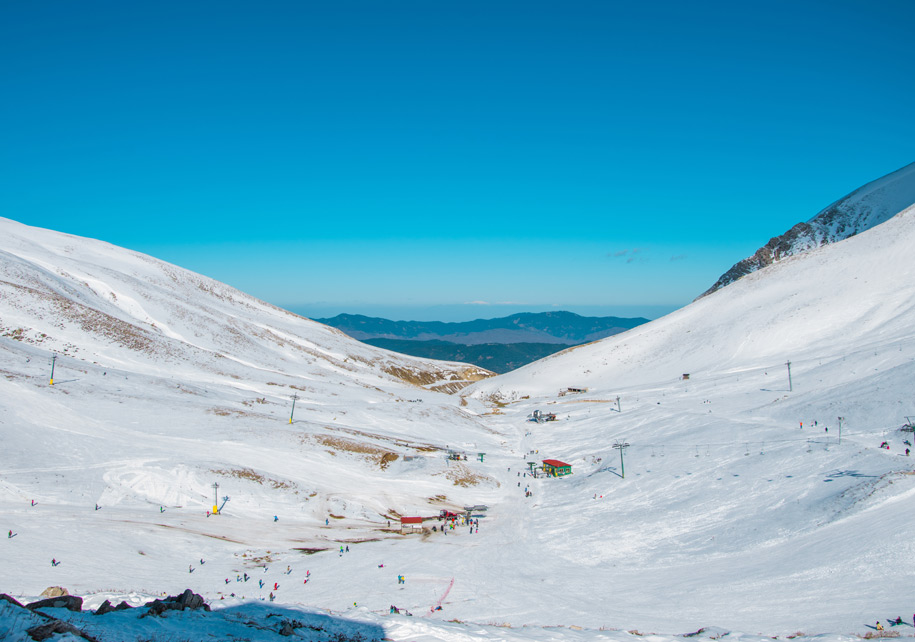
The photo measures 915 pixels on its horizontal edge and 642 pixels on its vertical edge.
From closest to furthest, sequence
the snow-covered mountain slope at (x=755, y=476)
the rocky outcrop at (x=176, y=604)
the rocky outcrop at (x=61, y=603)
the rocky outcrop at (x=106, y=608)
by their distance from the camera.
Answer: the rocky outcrop at (x=61, y=603)
the rocky outcrop at (x=106, y=608)
the rocky outcrop at (x=176, y=604)
the snow-covered mountain slope at (x=755, y=476)

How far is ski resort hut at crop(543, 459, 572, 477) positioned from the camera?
6055cm

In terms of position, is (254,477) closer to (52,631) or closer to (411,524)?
→ (411,524)

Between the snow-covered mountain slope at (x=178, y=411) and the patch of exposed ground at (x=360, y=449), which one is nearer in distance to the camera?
the snow-covered mountain slope at (x=178, y=411)

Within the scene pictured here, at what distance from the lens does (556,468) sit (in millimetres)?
60781

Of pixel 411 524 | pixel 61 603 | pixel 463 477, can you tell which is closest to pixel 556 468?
pixel 463 477

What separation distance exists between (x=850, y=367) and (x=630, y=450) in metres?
37.2

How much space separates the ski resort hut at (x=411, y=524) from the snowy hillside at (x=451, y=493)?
1.36 metres

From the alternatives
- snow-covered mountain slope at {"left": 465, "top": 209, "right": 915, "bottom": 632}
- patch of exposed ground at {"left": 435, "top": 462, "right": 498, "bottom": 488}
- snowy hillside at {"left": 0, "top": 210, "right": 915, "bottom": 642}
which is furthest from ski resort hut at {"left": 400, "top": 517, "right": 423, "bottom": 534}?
patch of exposed ground at {"left": 435, "top": 462, "right": 498, "bottom": 488}

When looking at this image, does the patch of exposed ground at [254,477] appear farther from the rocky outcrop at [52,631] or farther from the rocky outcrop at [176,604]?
the rocky outcrop at [52,631]

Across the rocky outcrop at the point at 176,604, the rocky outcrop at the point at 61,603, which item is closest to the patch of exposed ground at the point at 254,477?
the rocky outcrop at the point at 176,604

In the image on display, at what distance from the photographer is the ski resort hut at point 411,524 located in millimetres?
45328

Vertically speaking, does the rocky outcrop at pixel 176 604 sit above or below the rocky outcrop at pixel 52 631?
below

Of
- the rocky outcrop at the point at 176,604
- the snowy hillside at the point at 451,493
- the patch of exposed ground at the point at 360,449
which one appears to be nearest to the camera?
the rocky outcrop at the point at 176,604

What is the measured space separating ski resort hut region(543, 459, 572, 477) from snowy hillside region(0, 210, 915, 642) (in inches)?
55.3
